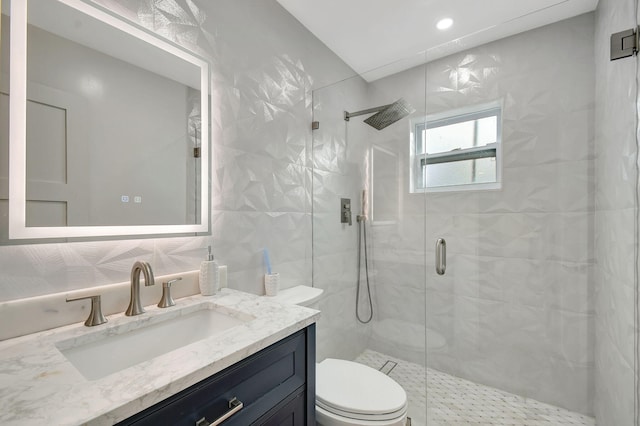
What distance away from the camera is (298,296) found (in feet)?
5.36

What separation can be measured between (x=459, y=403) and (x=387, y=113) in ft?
6.29

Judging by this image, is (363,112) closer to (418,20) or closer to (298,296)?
(418,20)

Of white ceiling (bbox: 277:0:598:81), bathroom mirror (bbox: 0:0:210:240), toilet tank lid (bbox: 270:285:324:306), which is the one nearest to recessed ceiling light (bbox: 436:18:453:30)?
white ceiling (bbox: 277:0:598:81)

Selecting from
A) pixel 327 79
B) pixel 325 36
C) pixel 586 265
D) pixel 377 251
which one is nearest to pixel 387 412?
pixel 377 251

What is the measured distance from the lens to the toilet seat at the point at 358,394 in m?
1.18

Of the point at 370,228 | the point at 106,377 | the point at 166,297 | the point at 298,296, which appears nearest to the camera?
the point at 106,377

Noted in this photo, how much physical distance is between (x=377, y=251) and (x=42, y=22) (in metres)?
1.89

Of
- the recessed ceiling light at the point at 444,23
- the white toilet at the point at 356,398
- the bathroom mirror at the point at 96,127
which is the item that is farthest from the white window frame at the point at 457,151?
the bathroom mirror at the point at 96,127

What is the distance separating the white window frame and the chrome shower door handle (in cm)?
35

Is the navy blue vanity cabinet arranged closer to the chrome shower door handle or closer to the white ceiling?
the chrome shower door handle

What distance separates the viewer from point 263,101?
1605mm

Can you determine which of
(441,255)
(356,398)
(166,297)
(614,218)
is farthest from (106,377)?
(614,218)

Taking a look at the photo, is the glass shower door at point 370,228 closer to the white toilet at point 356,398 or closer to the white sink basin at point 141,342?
the white toilet at point 356,398

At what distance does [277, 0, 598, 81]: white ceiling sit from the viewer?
1717 mm
